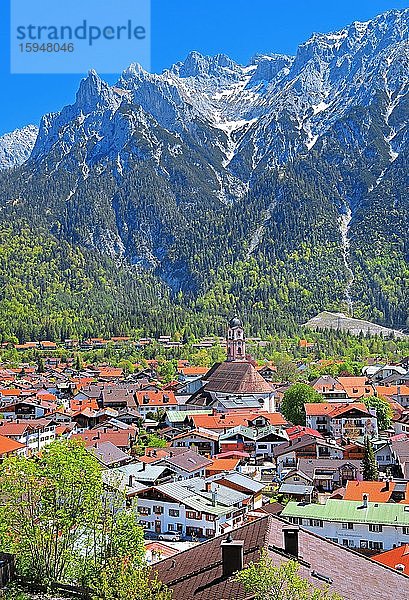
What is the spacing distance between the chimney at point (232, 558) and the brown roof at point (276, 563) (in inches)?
9.8

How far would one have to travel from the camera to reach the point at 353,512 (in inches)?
1332

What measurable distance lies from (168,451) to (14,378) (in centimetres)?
5318

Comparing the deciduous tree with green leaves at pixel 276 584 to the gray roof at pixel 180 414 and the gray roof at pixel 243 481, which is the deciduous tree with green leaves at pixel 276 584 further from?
the gray roof at pixel 180 414

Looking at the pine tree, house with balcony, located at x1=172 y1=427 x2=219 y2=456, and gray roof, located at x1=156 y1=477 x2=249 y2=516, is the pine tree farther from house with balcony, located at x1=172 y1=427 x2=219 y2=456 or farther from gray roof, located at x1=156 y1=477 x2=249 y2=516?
house with balcony, located at x1=172 y1=427 x2=219 y2=456

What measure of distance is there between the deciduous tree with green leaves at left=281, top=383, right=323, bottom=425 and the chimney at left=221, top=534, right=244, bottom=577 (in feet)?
173

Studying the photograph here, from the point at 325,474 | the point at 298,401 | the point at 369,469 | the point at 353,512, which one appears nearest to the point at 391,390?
the point at 298,401

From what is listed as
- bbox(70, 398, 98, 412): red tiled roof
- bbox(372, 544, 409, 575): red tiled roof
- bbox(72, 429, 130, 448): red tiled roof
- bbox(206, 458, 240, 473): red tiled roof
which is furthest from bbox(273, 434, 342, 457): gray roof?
bbox(372, 544, 409, 575): red tiled roof

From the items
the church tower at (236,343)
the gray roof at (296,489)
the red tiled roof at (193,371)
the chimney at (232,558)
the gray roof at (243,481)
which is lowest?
the gray roof at (296,489)

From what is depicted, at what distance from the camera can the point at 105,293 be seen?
195125 mm

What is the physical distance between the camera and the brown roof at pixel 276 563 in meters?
17.2

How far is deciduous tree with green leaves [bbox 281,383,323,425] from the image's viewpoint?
70000mm

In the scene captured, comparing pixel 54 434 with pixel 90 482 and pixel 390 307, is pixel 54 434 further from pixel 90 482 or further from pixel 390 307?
pixel 390 307

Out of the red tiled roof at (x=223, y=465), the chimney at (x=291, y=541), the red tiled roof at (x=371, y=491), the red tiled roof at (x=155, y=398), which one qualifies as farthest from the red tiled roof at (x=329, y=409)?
the chimney at (x=291, y=541)

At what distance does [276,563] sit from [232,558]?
3.37 ft
